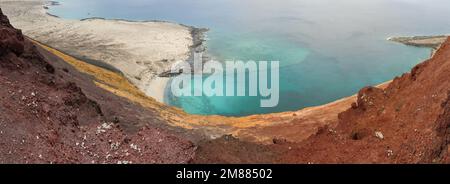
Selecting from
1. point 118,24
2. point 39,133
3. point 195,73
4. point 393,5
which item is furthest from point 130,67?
point 393,5

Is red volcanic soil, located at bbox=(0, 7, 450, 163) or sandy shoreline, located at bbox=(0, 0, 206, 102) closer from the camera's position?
red volcanic soil, located at bbox=(0, 7, 450, 163)

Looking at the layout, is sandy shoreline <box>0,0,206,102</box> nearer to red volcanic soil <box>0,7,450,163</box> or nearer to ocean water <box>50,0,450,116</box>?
ocean water <box>50,0,450,116</box>

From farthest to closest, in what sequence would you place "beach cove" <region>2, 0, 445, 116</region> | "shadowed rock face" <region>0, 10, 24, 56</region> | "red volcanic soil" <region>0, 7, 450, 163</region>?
"beach cove" <region>2, 0, 445, 116</region>
"shadowed rock face" <region>0, 10, 24, 56</region>
"red volcanic soil" <region>0, 7, 450, 163</region>

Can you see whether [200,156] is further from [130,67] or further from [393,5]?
[393,5]

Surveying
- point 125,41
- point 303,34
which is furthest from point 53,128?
point 303,34

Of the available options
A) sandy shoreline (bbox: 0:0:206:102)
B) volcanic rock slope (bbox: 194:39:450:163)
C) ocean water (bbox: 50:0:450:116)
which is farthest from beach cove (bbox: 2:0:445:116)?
volcanic rock slope (bbox: 194:39:450:163)

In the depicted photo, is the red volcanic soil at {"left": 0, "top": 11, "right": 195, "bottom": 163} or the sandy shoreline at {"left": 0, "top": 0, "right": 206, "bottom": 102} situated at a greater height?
the red volcanic soil at {"left": 0, "top": 11, "right": 195, "bottom": 163}
